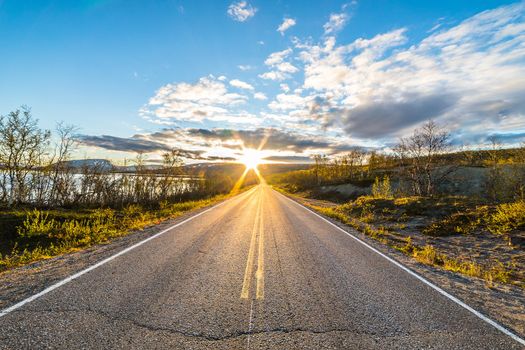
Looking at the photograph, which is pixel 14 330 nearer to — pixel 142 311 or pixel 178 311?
pixel 142 311

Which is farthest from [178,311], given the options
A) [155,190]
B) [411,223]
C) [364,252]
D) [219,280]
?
[155,190]

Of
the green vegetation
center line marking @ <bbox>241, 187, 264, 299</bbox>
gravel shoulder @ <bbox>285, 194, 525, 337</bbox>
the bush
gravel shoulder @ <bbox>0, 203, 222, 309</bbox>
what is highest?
the bush

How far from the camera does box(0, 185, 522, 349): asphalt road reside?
3568 mm

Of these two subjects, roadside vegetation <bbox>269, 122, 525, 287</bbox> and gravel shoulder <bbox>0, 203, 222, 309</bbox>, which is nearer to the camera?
gravel shoulder <bbox>0, 203, 222, 309</bbox>

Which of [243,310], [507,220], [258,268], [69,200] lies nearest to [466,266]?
[507,220]

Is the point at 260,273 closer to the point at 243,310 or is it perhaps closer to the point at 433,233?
the point at 243,310

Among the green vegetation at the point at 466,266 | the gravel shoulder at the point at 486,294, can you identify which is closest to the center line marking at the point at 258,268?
the gravel shoulder at the point at 486,294

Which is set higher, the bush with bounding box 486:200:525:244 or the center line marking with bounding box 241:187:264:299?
the bush with bounding box 486:200:525:244

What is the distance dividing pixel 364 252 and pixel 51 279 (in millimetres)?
8505

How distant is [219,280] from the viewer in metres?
5.80

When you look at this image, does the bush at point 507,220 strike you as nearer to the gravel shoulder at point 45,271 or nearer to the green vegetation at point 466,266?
the green vegetation at point 466,266

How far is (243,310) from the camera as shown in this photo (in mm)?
4422

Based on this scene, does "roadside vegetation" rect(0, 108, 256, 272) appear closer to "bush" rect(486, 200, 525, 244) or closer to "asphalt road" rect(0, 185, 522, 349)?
"asphalt road" rect(0, 185, 522, 349)

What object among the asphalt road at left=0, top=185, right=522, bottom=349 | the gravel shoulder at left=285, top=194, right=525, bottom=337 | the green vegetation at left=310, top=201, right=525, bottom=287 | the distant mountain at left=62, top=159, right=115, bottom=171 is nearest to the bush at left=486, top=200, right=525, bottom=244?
the green vegetation at left=310, top=201, right=525, bottom=287
